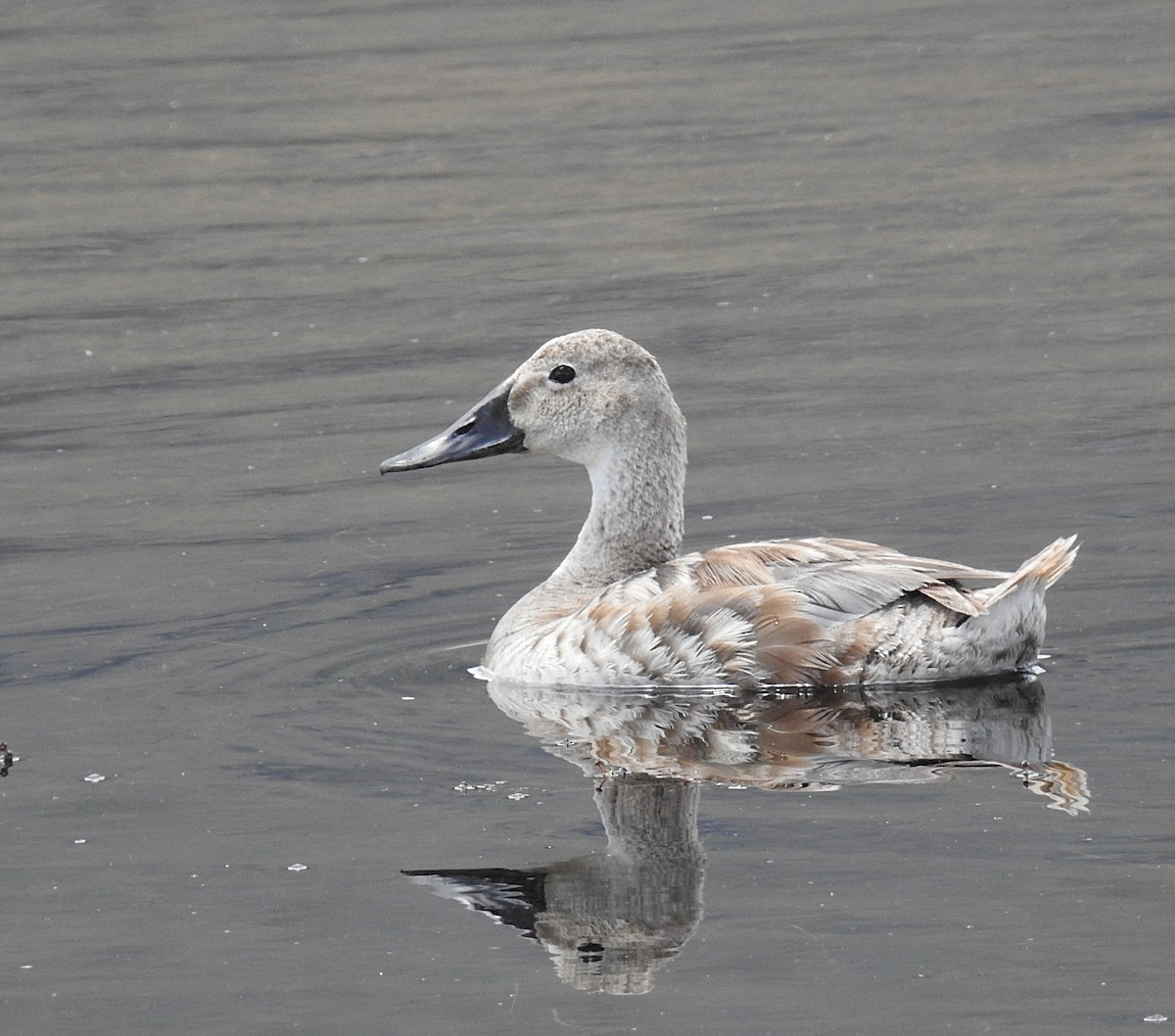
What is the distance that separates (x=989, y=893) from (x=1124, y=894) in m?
0.32

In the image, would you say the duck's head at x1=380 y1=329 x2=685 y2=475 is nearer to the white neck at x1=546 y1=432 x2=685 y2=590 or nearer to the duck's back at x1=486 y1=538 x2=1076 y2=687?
the white neck at x1=546 y1=432 x2=685 y2=590

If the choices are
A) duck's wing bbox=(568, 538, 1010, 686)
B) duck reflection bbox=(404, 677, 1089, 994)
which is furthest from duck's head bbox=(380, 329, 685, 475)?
duck reflection bbox=(404, 677, 1089, 994)

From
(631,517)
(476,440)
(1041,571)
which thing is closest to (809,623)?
(1041,571)

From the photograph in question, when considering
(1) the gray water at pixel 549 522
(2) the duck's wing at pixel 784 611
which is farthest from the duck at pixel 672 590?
(1) the gray water at pixel 549 522

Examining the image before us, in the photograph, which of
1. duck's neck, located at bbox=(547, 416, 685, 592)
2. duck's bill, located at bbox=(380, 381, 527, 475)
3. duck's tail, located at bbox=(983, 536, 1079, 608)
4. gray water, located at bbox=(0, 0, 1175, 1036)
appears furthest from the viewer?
duck's bill, located at bbox=(380, 381, 527, 475)

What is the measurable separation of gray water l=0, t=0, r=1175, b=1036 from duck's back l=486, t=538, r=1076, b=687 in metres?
0.16

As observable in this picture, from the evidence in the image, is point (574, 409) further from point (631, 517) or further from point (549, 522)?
point (549, 522)

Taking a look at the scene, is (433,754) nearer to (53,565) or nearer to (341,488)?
(53,565)

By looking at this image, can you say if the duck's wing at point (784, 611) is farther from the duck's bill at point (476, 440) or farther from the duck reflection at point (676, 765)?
the duck's bill at point (476, 440)

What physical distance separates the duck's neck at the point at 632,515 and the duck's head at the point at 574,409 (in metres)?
0.05

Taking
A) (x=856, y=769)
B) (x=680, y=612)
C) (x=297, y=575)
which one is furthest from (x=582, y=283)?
(x=856, y=769)

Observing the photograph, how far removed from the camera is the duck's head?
9047 mm

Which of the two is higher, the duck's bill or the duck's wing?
the duck's bill

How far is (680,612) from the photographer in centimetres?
830
